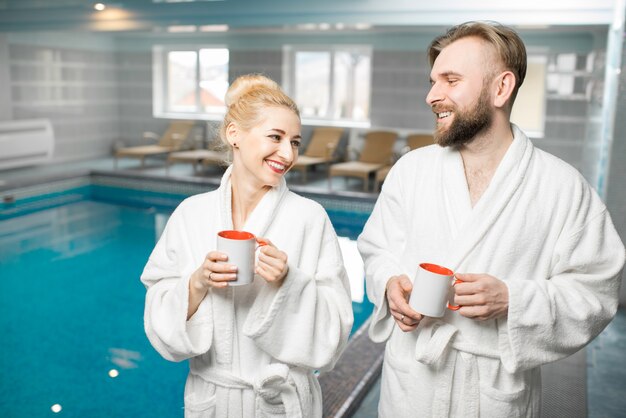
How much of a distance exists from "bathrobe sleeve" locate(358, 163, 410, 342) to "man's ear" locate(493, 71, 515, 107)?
1.04 feet

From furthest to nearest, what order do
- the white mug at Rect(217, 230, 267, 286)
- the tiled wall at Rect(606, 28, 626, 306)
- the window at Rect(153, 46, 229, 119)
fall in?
1. the window at Rect(153, 46, 229, 119)
2. the tiled wall at Rect(606, 28, 626, 306)
3. the white mug at Rect(217, 230, 267, 286)

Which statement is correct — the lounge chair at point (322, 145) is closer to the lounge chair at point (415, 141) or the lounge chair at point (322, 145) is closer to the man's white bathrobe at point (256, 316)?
the lounge chair at point (415, 141)

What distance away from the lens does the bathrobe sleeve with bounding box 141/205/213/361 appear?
139 centimetres

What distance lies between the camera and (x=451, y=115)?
144 centimetres

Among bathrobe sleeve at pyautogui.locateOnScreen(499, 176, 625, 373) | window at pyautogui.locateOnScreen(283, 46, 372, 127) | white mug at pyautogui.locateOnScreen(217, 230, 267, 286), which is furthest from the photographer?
window at pyautogui.locateOnScreen(283, 46, 372, 127)

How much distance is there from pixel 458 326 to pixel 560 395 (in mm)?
1708

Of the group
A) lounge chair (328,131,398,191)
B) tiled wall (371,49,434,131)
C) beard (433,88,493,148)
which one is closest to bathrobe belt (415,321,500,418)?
beard (433,88,493,148)

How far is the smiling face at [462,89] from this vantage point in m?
1.41

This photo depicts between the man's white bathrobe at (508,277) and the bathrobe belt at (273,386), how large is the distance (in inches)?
10.1

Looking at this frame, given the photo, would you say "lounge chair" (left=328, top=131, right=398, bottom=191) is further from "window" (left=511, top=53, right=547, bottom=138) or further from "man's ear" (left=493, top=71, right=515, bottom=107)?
"man's ear" (left=493, top=71, right=515, bottom=107)

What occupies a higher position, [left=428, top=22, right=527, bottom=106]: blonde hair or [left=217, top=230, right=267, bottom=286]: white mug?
[left=428, top=22, right=527, bottom=106]: blonde hair

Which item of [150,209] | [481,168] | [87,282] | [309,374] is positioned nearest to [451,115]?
[481,168]

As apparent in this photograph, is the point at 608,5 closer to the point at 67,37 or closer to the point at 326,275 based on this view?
the point at 326,275

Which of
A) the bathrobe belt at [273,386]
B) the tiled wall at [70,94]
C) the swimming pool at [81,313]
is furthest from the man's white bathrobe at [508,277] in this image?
the tiled wall at [70,94]
